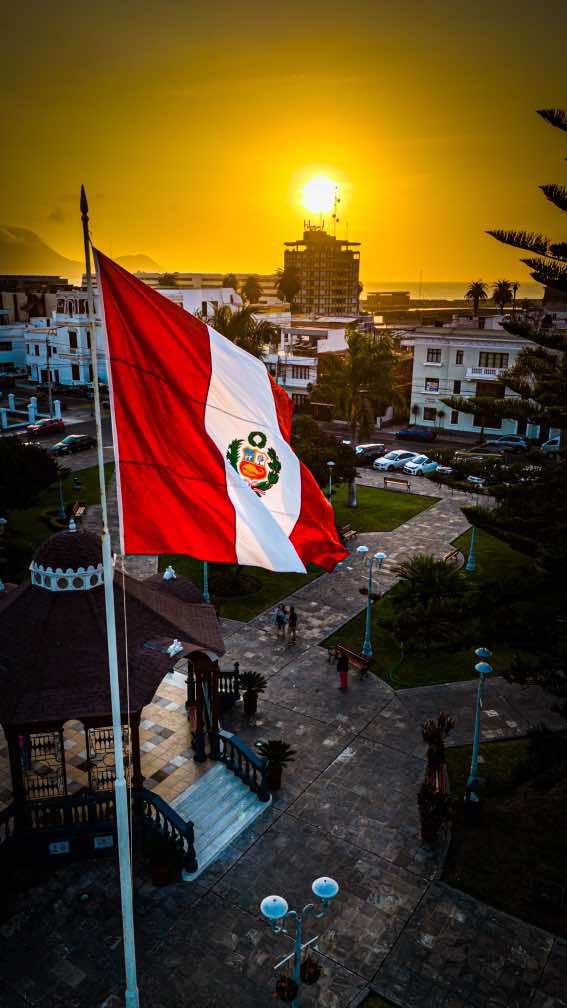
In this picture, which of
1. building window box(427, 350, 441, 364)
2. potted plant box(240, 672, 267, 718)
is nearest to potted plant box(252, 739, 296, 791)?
potted plant box(240, 672, 267, 718)

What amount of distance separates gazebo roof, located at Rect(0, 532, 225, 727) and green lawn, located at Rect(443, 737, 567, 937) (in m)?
7.29

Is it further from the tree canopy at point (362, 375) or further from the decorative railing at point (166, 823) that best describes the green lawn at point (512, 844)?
the tree canopy at point (362, 375)

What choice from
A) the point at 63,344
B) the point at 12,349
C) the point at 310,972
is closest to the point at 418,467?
the point at 310,972

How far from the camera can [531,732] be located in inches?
571

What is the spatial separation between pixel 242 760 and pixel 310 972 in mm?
5907

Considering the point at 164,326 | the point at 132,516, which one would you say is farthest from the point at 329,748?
the point at 164,326

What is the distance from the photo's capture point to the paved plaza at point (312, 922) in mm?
12945

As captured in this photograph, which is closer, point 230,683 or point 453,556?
point 230,683

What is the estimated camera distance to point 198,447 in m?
11.3

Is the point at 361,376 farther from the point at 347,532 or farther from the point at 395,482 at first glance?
the point at 347,532

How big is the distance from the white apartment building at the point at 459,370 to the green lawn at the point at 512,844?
1888 inches

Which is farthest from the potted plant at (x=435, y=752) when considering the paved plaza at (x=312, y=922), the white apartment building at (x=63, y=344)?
Result: the white apartment building at (x=63, y=344)

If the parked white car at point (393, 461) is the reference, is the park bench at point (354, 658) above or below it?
below

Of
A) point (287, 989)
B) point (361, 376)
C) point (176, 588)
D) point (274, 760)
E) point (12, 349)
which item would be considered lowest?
point (287, 989)
